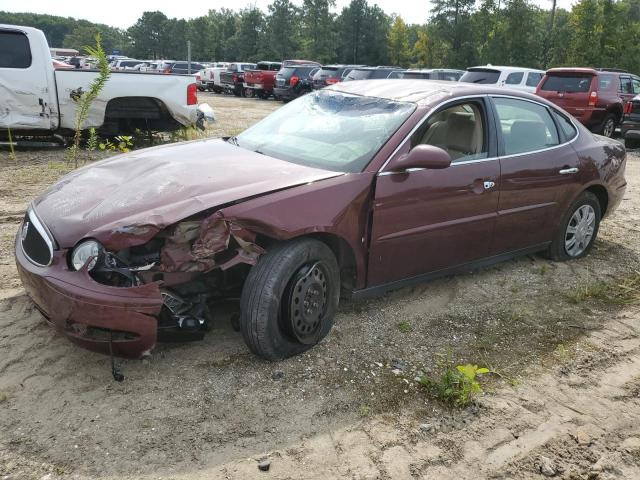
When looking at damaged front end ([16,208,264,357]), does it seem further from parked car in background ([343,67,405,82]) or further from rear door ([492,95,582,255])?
parked car in background ([343,67,405,82])

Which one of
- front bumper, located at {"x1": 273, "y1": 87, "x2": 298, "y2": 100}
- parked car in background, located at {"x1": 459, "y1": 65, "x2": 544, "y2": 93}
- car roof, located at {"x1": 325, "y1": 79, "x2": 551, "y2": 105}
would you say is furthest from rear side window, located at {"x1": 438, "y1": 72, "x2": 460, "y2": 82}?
car roof, located at {"x1": 325, "y1": 79, "x2": 551, "y2": 105}

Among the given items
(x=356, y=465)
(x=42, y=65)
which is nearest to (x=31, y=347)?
(x=356, y=465)

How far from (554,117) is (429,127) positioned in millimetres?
1662

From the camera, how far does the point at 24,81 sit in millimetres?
8570

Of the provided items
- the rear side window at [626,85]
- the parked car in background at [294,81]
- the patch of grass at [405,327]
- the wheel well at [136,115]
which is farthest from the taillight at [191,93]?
the parked car in background at [294,81]

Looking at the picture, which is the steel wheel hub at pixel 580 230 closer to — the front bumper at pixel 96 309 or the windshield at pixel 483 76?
the front bumper at pixel 96 309

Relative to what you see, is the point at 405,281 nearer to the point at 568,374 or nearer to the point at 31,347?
the point at 568,374

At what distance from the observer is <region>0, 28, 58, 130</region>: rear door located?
336 inches

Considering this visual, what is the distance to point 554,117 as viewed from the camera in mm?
5043

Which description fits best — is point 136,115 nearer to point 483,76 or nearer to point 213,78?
point 483,76

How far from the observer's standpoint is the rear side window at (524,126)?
177 inches

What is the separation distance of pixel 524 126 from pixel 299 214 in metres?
2.42

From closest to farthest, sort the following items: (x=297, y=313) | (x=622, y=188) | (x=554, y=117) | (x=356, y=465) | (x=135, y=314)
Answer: (x=356, y=465)
(x=135, y=314)
(x=297, y=313)
(x=554, y=117)
(x=622, y=188)

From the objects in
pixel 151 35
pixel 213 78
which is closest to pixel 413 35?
pixel 151 35
